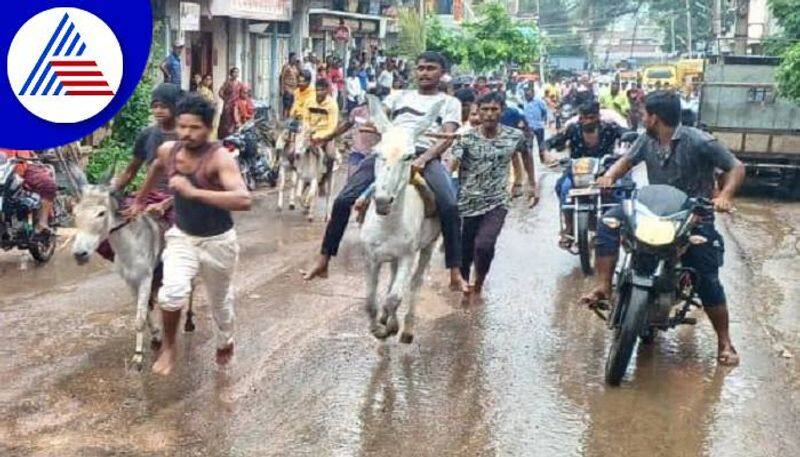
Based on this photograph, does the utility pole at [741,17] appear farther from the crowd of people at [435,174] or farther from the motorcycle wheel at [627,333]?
the motorcycle wheel at [627,333]

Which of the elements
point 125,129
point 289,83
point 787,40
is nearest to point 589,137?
point 125,129

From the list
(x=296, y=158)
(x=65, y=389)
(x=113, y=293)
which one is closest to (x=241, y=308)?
(x=113, y=293)

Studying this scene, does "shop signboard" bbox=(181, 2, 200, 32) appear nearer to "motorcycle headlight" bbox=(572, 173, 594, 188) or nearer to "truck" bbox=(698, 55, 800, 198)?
"truck" bbox=(698, 55, 800, 198)

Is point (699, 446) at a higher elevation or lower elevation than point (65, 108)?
lower

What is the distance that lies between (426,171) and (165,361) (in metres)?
2.22

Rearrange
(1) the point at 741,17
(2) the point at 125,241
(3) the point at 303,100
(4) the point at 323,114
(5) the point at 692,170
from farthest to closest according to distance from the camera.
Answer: (1) the point at 741,17 < (3) the point at 303,100 < (4) the point at 323,114 < (5) the point at 692,170 < (2) the point at 125,241

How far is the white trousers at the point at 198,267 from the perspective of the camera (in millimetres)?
6121

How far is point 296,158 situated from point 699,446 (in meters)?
8.63

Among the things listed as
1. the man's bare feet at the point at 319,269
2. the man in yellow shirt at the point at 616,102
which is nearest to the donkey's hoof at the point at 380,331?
the man's bare feet at the point at 319,269

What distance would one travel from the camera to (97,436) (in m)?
5.43

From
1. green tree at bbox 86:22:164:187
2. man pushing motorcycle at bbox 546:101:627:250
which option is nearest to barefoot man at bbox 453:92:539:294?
man pushing motorcycle at bbox 546:101:627:250

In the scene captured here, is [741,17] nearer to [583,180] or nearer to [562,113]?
[562,113]

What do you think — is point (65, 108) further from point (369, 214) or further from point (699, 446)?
point (699, 446)

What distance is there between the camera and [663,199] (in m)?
6.55
